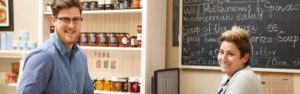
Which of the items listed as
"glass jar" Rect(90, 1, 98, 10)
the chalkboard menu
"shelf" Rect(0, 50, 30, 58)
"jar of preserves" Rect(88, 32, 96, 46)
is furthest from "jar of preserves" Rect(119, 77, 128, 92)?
"shelf" Rect(0, 50, 30, 58)

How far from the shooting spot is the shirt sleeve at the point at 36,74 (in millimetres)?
1611

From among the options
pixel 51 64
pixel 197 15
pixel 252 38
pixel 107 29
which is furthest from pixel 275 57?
pixel 51 64

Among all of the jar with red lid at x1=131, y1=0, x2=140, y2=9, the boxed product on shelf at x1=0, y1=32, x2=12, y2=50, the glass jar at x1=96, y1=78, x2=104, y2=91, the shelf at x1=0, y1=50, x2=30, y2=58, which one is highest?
the jar with red lid at x1=131, y1=0, x2=140, y2=9

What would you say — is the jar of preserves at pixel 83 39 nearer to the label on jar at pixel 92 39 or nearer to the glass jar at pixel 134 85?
the label on jar at pixel 92 39

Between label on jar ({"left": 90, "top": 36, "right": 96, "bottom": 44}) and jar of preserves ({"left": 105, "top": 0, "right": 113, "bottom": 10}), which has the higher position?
jar of preserves ({"left": 105, "top": 0, "right": 113, "bottom": 10})

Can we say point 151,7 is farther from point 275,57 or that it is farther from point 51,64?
point 51,64

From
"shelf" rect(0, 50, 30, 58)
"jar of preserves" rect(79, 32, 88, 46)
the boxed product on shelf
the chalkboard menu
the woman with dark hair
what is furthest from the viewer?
the boxed product on shelf

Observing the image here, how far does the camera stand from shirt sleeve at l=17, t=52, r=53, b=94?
1.61 m

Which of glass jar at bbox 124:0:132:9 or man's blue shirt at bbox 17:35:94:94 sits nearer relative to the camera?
man's blue shirt at bbox 17:35:94:94

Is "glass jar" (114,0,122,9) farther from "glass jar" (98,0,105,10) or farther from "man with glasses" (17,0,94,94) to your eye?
"man with glasses" (17,0,94,94)

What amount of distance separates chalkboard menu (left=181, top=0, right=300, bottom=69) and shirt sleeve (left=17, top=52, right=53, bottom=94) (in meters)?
1.74

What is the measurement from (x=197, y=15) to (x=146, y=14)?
20.0 inches

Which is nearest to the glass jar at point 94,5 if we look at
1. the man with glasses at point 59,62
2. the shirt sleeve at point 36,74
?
the man with glasses at point 59,62

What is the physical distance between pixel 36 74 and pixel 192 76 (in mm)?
1846
